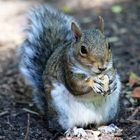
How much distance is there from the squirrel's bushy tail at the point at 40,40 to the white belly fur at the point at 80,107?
0.44 m

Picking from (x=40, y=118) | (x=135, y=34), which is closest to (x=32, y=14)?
(x=40, y=118)

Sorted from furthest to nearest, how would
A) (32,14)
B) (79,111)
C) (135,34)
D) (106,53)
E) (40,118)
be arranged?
(135,34)
(32,14)
(40,118)
(79,111)
(106,53)

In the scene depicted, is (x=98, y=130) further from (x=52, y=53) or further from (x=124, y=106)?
(x=52, y=53)

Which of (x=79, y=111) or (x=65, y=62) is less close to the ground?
(x=65, y=62)

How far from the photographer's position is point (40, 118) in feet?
10.9

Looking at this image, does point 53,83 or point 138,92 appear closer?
point 53,83

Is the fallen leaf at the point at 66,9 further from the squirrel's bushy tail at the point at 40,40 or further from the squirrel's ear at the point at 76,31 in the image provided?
the squirrel's ear at the point at 76,31

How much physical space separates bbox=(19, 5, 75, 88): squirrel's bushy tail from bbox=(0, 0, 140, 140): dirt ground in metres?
0.26

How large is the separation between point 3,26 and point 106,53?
9.35 feet

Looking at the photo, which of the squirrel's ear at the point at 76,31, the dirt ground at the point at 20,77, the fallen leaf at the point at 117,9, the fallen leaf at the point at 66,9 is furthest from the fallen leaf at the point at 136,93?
the fallen leaf at the point at 66,9

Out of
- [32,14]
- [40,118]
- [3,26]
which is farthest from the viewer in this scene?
[3,26]

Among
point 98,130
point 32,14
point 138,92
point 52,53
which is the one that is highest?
point 32,14

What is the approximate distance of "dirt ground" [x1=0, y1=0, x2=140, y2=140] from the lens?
3.12 metres

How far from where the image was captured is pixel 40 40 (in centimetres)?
348
